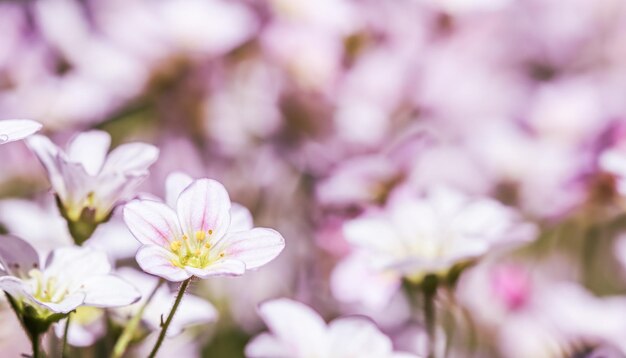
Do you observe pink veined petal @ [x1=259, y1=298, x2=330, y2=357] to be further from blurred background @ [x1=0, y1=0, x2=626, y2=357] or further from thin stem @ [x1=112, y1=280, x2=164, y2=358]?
blurred background @ [x1=0, y1=0, x2=626, y2=357]

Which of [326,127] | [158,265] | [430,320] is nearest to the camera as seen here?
[158,265]

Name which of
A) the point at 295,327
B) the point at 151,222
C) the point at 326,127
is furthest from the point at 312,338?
the point at 326,127

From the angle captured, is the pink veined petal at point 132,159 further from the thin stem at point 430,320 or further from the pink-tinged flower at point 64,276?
the thin stem at point 430,320

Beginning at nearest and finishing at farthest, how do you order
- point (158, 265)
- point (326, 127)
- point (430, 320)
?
point (158, 265)
point (430, 320)
point (326, 127)

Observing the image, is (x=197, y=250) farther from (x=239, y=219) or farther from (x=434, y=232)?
(x=434, y=232)

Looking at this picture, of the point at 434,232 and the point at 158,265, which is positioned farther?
the point at 434,232

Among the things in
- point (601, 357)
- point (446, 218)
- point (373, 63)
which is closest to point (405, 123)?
point (373, 63)

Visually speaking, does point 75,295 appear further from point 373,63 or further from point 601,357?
point 373,63

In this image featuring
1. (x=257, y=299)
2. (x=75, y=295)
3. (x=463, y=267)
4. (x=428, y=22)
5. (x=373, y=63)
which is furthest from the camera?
(x=428, y=22)
